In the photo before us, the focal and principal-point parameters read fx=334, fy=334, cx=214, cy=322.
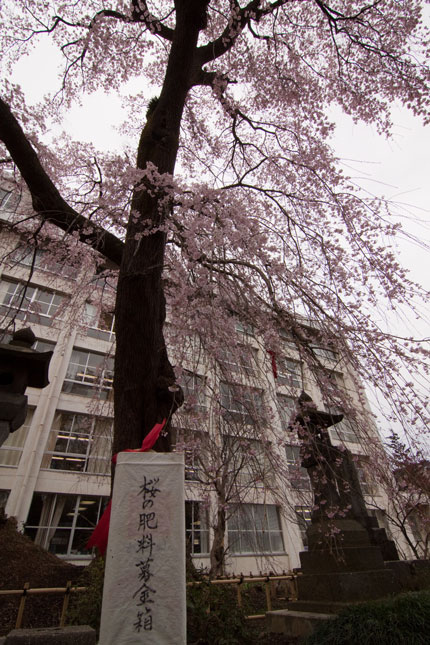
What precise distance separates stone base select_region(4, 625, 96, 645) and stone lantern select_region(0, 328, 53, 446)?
168 centimetres

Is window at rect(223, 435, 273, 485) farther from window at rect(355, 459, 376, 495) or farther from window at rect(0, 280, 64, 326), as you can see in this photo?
window at rect(0, 280, 64, 326)

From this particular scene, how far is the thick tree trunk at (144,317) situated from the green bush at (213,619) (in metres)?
1.39

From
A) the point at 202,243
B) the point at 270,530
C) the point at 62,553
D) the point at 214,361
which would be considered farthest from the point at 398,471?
the point at 270,530

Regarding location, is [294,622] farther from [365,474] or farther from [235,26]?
[235,26]

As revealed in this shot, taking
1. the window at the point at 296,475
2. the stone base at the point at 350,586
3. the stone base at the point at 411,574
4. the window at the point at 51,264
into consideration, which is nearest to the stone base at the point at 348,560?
the stone base at the point at 350,586

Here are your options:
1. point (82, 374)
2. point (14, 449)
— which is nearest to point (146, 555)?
point (14, 449)

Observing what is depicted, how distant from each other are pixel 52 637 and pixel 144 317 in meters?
2.60

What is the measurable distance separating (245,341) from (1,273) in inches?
509

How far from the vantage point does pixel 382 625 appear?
3240 millimetres

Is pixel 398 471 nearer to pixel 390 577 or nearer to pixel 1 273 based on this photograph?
pixel 390 577

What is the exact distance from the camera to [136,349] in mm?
3621

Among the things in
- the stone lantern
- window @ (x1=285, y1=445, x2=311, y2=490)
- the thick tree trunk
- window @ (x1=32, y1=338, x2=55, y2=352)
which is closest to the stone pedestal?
window @ (x1=285, y1=445, x2=311, y2=490)

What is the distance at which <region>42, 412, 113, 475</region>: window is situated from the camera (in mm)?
12695

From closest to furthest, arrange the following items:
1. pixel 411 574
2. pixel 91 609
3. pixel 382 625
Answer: pixel 91 609 < pixel 382 625 < pixel 411 574
